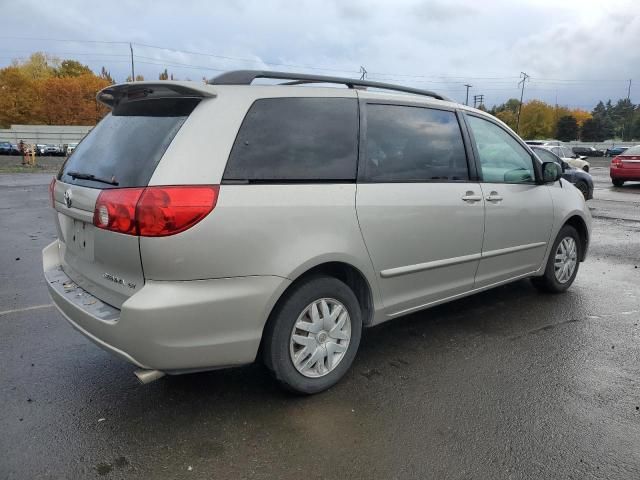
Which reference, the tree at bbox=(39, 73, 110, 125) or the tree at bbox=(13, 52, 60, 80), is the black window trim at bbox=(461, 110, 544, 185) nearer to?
the tree at bbox=(39, 73, 110, 125)

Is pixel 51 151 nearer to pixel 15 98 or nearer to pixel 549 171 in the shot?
pixel 15 98

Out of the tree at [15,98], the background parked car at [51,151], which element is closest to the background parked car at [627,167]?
the background parked car at [51,151]

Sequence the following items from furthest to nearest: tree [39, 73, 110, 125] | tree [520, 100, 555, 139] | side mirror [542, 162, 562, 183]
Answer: tree [520, 100, 555, 139] < tree [39, 73, 110, 125] < side mirror [542, 162, 562, 183]

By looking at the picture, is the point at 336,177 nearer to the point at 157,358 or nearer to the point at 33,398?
the point at 157,358

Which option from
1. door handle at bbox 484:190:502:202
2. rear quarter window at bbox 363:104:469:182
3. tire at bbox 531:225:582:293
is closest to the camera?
rear quarter window at bbox 363:104:469:182

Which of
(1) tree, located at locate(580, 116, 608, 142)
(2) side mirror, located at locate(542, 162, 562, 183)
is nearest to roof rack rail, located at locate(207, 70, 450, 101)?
(2) side mirror, located at locate(542, 162, 562, 183)

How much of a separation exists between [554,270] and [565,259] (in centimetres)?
22

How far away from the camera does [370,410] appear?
3.00m

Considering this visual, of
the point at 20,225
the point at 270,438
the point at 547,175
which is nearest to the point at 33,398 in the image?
the point at 270,438

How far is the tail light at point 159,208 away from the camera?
2.48 m

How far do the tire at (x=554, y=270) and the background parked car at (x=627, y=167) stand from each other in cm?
1619

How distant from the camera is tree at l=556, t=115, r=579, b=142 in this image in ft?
323

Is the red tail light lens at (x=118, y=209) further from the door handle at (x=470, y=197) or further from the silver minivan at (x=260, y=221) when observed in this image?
the door handle at (x=470, y=197)

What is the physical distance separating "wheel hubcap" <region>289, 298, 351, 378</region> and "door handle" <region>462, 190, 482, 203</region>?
4.44 ft
